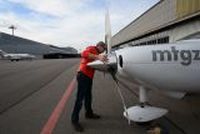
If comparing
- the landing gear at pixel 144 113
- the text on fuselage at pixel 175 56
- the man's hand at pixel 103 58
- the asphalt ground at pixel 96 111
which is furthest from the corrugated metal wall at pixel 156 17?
the text on fuselage at pixel 175 56

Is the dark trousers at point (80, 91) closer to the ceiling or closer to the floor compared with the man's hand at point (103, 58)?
closer to the floor

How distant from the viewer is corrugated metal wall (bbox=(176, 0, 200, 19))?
14.4m

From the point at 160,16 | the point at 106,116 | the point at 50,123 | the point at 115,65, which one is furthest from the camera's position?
the point at 160,16

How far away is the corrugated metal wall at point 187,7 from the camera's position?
47.1 feet

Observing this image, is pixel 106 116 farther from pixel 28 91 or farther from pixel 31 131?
pixel 28 91

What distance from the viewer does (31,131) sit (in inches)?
239

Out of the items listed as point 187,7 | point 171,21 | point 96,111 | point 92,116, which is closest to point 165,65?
point 92,116

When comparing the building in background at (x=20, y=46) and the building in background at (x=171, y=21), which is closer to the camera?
the building in background at (x=171, y=21)

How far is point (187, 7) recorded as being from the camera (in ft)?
50.6

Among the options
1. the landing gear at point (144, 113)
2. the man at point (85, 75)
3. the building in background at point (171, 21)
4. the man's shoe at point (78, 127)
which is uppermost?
the building in background at point (171, 21)

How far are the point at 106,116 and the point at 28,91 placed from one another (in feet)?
17.3

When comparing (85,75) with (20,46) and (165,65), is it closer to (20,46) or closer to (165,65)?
(165,65)

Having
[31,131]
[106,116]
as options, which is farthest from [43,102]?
[31,131]

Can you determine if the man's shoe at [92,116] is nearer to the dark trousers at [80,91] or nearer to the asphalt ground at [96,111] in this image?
the asphalt ground at [96,111]
